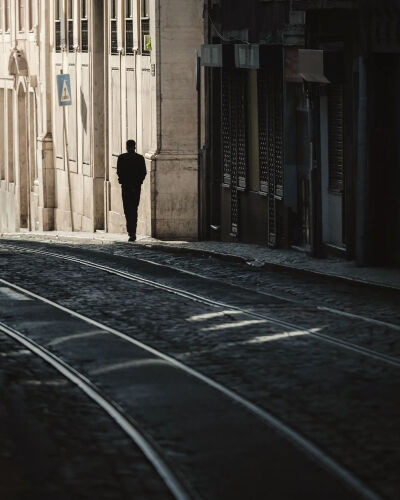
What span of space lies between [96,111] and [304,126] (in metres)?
15.5

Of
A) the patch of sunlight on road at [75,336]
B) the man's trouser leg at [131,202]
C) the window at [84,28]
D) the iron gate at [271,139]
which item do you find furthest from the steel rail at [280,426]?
the window at [84,28]

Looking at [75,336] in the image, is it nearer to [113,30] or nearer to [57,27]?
[113,30]

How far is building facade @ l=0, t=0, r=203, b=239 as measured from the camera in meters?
33.1

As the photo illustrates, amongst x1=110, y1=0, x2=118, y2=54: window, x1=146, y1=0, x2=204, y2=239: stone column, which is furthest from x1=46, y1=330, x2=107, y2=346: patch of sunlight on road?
x1=110, y1=0, x2=118, y2=54: window

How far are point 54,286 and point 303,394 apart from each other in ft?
28.0

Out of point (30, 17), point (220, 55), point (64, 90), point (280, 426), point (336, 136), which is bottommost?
point (280, 426)

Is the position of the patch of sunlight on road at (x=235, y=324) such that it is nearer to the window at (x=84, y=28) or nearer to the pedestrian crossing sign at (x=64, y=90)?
the pedestrian crossing sign at (x=64, y=90)

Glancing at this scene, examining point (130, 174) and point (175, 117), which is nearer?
point (130, 174)

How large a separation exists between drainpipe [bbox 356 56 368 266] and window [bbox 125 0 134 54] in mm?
15239

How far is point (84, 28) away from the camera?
138 feet

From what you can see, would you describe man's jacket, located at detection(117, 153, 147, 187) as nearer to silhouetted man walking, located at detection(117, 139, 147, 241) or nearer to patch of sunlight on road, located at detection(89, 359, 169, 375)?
silhouetted man walking, located at detection(117, 139, 147, 241)

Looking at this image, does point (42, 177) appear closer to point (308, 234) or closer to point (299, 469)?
point (308, 234)

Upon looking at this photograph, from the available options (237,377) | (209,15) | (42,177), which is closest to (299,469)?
(237,377)

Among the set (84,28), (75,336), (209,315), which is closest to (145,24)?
(84,28)
